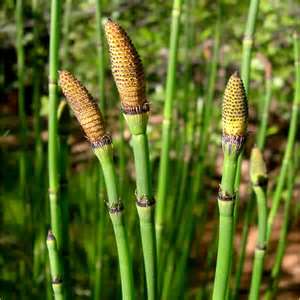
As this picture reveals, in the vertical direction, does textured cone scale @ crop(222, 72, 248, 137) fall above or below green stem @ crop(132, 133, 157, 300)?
above

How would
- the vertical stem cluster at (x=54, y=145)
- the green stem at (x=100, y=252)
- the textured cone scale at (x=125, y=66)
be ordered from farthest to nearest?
the green stem at (x=100, y=252)
the vertical stem cluster at (x=54, y=145)
the textured cone scale at (x=125, y=66)

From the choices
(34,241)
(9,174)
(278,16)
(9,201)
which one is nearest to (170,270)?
(34,241)

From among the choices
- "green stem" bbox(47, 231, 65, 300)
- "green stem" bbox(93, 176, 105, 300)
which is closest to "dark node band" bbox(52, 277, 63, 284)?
"green stem" bbox(47, 231, 65, 300)

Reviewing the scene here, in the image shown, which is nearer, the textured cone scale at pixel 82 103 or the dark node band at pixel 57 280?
the textured cone scale at pixel 82 103

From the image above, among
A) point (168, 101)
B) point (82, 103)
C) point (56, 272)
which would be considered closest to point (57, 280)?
point (56, 272)

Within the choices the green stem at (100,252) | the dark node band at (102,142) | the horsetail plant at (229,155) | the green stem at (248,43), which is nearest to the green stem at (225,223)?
the horsetail plant at (229,155)

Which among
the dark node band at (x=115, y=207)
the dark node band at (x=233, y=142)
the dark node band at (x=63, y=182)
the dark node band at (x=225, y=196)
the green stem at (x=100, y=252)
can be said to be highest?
the dark node band at (x=233, y=142)

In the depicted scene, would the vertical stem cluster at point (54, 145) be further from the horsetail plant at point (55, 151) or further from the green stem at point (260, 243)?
the green stem at point (260, 243)

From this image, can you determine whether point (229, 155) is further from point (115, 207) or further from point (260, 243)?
point (260, 243)

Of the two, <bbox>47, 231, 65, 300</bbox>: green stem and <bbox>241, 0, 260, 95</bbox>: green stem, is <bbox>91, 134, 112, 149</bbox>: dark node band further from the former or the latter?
<bbox>241, 0, 260, 95</bbox>: green stem
